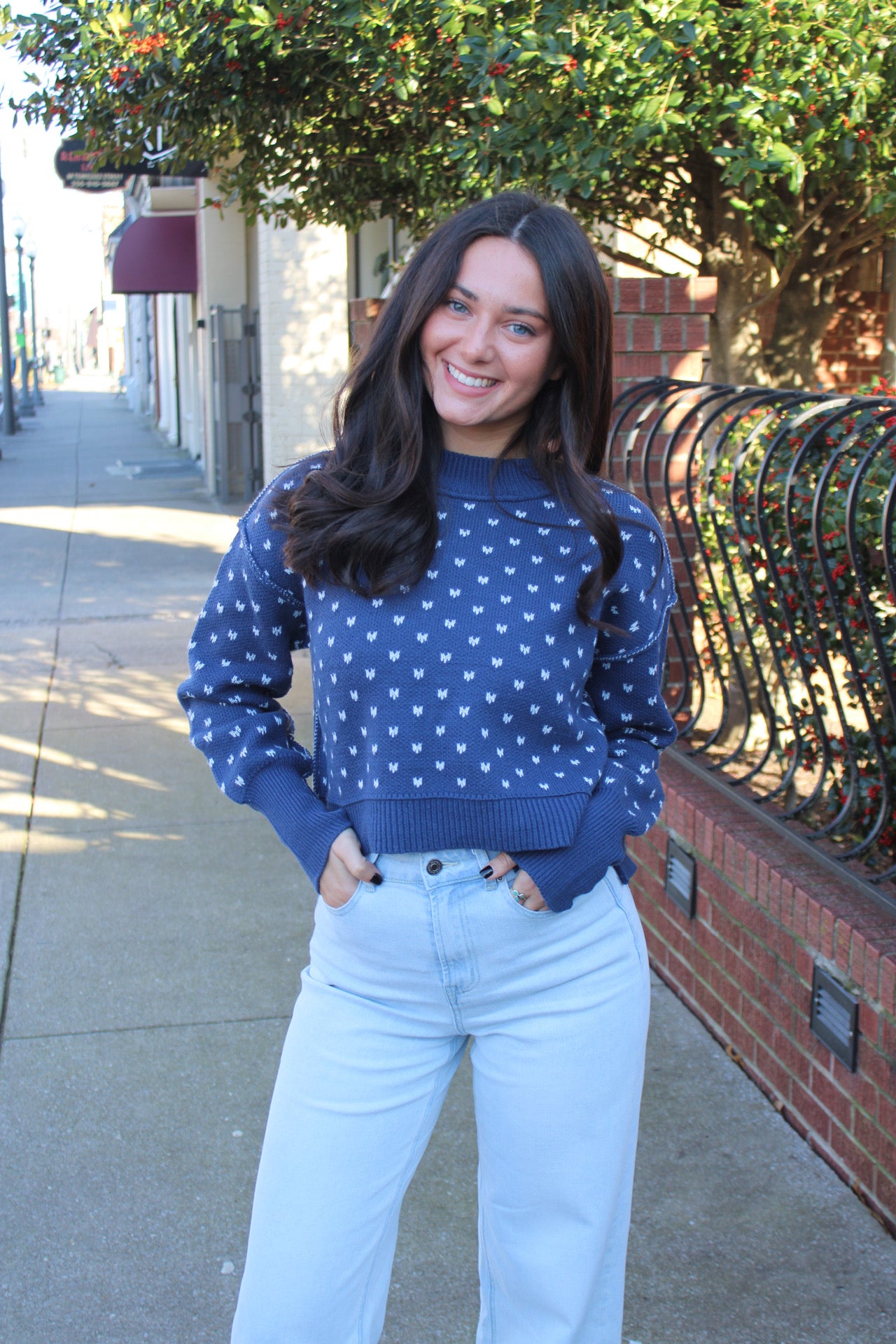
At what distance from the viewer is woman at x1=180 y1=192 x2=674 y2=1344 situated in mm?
1773

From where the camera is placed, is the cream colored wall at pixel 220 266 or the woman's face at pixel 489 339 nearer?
the woman's face at pixel 489 339

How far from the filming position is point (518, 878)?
178 centimetres

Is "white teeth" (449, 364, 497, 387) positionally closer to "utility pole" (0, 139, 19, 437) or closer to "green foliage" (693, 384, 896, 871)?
"green foliage" (693, 384, 896, 871)

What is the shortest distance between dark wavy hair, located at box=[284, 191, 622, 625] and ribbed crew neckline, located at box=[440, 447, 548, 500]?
0.05ft

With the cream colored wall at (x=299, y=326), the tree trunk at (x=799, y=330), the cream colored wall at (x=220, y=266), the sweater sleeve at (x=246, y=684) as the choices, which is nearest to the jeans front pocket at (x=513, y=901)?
the sweater sleeve at (x=246, y=684)

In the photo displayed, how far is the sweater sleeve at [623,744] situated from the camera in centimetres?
183

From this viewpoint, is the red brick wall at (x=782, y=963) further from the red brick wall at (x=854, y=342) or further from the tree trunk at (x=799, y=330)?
the red brick wall at (x=854, y=342)

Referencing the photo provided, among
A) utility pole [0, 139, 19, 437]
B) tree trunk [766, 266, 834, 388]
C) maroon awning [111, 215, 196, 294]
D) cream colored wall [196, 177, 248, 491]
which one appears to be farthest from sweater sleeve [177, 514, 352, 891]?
utility pole [0, 139, 19, 437]

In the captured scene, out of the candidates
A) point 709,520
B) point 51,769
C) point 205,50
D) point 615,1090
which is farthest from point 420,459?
point 51,769

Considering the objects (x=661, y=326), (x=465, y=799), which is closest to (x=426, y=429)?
(x=465, y=799)

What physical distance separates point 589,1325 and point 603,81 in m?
3.13

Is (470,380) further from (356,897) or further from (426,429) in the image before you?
(356,897)

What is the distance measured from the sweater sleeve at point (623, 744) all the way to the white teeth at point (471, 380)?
13.6 inches

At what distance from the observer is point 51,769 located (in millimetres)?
5645
